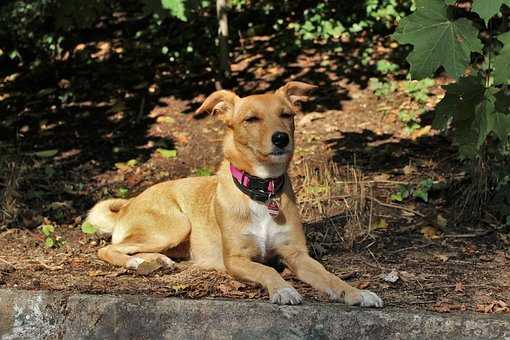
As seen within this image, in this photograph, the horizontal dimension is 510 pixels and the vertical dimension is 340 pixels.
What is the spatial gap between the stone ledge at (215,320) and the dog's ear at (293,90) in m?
1.68

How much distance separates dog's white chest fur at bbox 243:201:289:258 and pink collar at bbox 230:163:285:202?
56mm

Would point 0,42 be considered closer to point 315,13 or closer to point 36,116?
point 36,116

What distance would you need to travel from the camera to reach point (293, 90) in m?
5.41

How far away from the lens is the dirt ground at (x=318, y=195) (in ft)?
16.2

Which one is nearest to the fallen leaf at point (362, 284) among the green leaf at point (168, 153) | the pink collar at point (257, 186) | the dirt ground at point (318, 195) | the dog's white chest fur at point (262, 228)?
the dirt ground at point (318, 195)

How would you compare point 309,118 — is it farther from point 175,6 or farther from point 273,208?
point 273,208

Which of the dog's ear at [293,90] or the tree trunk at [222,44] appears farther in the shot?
the tree trunk at [222,44]

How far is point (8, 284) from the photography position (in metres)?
5.07

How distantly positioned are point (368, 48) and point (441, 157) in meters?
3.20

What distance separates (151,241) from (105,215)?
0.74 meters

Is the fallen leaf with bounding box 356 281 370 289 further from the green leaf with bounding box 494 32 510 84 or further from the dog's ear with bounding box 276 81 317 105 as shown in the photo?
the green leaf with bounding box 494 32 510 84

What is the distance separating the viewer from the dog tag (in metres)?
5.12

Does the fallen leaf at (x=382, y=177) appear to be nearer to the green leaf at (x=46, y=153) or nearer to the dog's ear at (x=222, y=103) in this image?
the dog's ear at (x=222, y=103)

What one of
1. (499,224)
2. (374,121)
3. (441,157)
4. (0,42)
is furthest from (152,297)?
(0,42)
